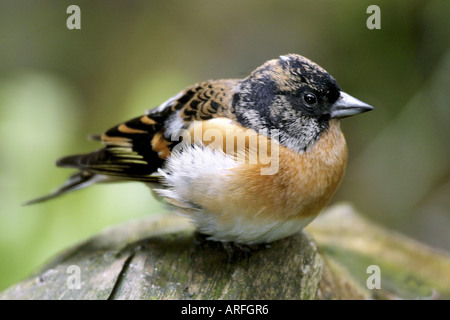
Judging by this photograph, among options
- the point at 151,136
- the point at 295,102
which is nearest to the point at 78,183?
the point at 151,136

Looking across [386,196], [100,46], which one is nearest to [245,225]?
[386,196]

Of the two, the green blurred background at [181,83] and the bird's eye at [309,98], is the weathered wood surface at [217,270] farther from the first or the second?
the bird's eye at [309,98]

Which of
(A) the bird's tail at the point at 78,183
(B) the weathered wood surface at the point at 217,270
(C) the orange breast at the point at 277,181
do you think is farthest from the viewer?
(A) the bird's tail at the point at 78,183

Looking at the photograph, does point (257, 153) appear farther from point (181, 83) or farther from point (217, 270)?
point (181, 83)

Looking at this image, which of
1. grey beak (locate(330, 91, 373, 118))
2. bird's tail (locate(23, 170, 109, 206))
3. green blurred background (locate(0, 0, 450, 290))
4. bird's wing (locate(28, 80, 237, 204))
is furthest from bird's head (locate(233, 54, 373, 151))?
bird's tail (locate(23, 170, 109, 206))

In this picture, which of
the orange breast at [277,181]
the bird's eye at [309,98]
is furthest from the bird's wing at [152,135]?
the bird's eye at [309,98]

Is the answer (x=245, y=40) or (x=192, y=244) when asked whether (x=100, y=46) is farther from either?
(x=192, y=244)
